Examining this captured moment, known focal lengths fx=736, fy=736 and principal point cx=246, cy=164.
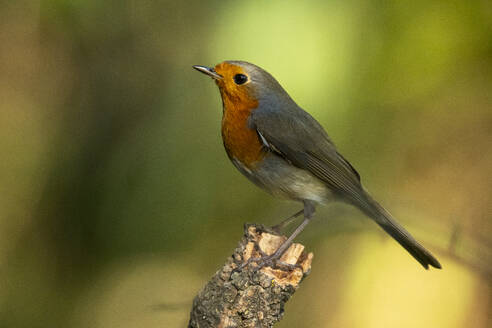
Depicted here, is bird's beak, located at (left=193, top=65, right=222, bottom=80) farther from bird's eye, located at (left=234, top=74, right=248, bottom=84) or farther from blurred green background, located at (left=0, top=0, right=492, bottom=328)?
blurred green background, located at (left=0, top=0, right=492, bottom=328)

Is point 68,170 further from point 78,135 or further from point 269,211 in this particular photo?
point 269,211

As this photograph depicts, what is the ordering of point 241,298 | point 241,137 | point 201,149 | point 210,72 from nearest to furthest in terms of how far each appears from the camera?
point 241,298 → point 241,137 → point 210,72 → point 201,149

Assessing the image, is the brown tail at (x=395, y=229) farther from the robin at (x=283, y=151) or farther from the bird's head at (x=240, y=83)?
the bird's head at (x=240, y=83)

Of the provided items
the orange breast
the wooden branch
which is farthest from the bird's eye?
the wooden branch

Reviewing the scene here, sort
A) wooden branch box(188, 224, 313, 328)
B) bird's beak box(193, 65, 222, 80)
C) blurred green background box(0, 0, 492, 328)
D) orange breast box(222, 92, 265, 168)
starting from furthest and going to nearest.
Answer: blurred green background box(0, 0, 492, 328), bird's beak box(193, 65, 222, 80), orange breast box(222, 92, 265, 168), wooden branch box(188, 224, 313, 328)

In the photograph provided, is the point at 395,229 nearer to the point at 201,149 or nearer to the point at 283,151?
the point at 283,151

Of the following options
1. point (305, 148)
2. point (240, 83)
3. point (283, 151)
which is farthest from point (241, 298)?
point (240, 83)
